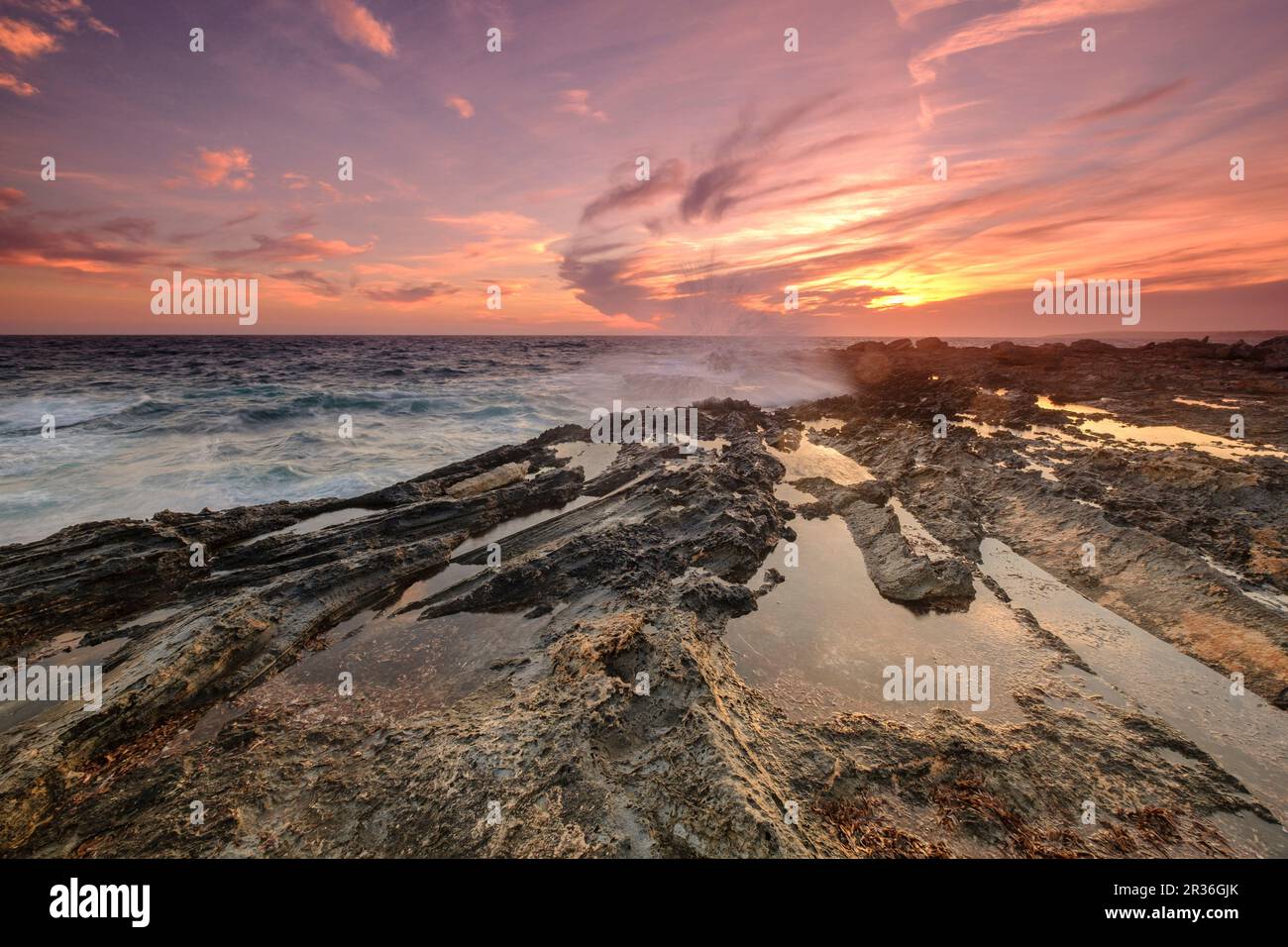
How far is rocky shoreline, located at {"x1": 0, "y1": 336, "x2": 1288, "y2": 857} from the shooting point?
14.1ft

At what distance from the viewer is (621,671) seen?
5.67 metres

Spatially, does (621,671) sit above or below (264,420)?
below

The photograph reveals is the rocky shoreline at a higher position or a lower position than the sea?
lower

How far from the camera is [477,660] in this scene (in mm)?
6973

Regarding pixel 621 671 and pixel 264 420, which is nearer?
pixel 621 671

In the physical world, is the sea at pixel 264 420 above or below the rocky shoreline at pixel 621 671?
above

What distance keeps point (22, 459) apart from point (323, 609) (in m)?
22.3

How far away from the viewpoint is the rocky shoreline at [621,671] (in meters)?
4.31

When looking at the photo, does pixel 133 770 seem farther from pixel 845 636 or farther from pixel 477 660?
pixel 845 636

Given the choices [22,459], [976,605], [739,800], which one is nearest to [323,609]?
[739,800]

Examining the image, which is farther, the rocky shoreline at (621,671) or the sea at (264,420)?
the sea at (264,420)

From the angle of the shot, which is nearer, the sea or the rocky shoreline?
the rocky shoreline

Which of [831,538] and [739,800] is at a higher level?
[831,538]
